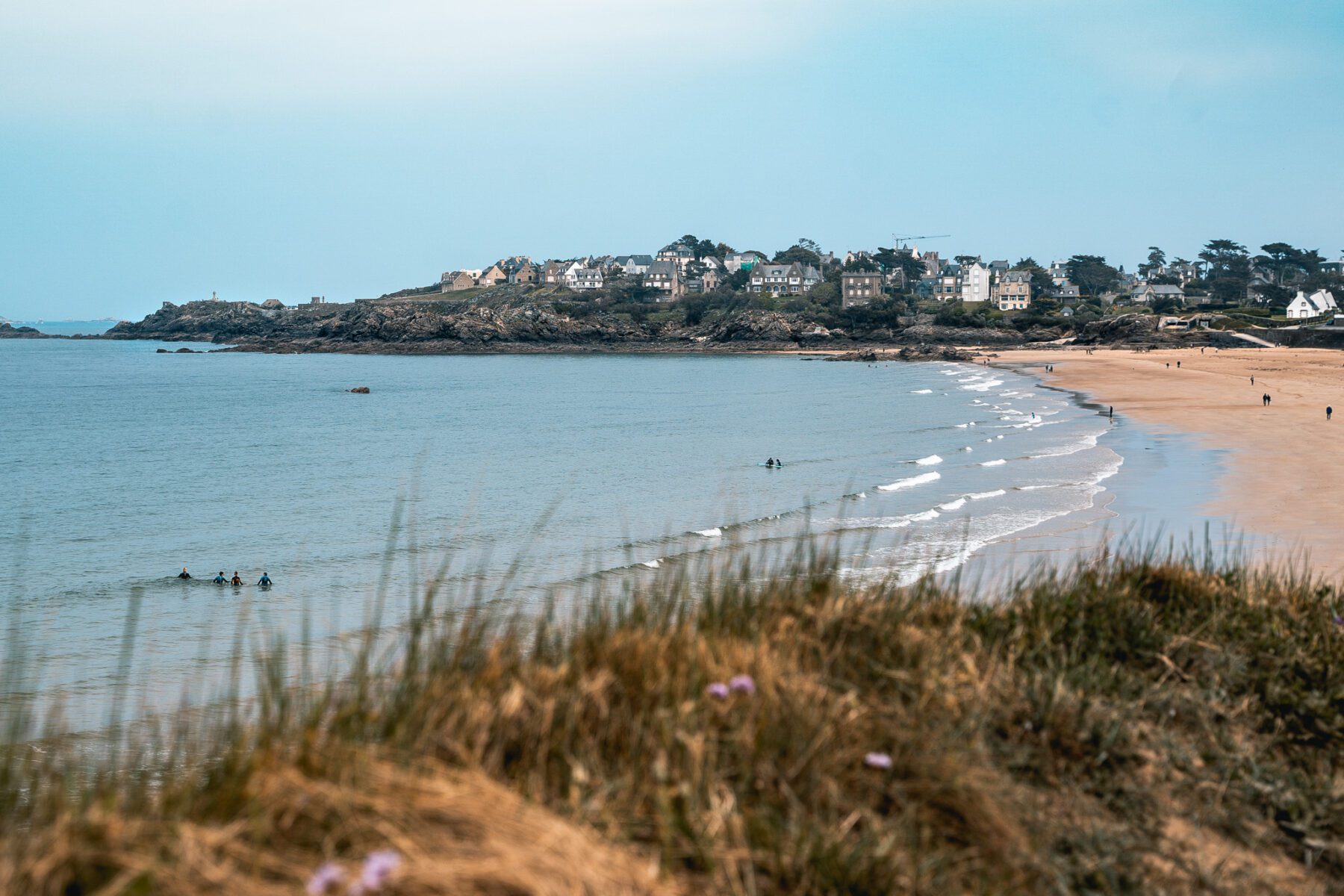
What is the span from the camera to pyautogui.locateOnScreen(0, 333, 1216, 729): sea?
1434 cm

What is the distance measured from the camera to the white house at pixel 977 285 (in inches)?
6230

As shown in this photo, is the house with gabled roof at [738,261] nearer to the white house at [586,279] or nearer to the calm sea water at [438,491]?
the white house at [586,279]

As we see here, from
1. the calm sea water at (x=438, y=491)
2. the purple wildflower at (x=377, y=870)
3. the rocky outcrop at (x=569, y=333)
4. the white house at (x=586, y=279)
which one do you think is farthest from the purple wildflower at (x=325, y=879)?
the white house at (x=586, y=279)

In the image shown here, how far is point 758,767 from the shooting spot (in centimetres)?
330

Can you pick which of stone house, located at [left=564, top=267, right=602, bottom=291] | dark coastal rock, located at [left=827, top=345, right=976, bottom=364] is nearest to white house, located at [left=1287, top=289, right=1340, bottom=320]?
dark coastal rock, located at [left=827, top=345, right=976, bottom=364]

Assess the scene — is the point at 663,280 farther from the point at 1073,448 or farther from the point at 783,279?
the point at 1073,448

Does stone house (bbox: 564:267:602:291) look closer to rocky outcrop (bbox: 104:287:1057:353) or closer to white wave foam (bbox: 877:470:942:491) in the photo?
rocky outcrop (bbox: 104:287:1057:353)

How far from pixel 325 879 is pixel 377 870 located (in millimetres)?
116

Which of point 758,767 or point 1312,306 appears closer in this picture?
point 758,767

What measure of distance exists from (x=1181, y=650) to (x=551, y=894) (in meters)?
3.89

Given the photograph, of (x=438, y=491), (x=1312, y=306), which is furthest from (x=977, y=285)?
(x=438, y=491)

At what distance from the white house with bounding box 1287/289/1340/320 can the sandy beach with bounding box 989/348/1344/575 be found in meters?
25.2

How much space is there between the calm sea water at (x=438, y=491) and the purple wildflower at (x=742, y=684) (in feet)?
3.08

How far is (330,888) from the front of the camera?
235 centimetres
